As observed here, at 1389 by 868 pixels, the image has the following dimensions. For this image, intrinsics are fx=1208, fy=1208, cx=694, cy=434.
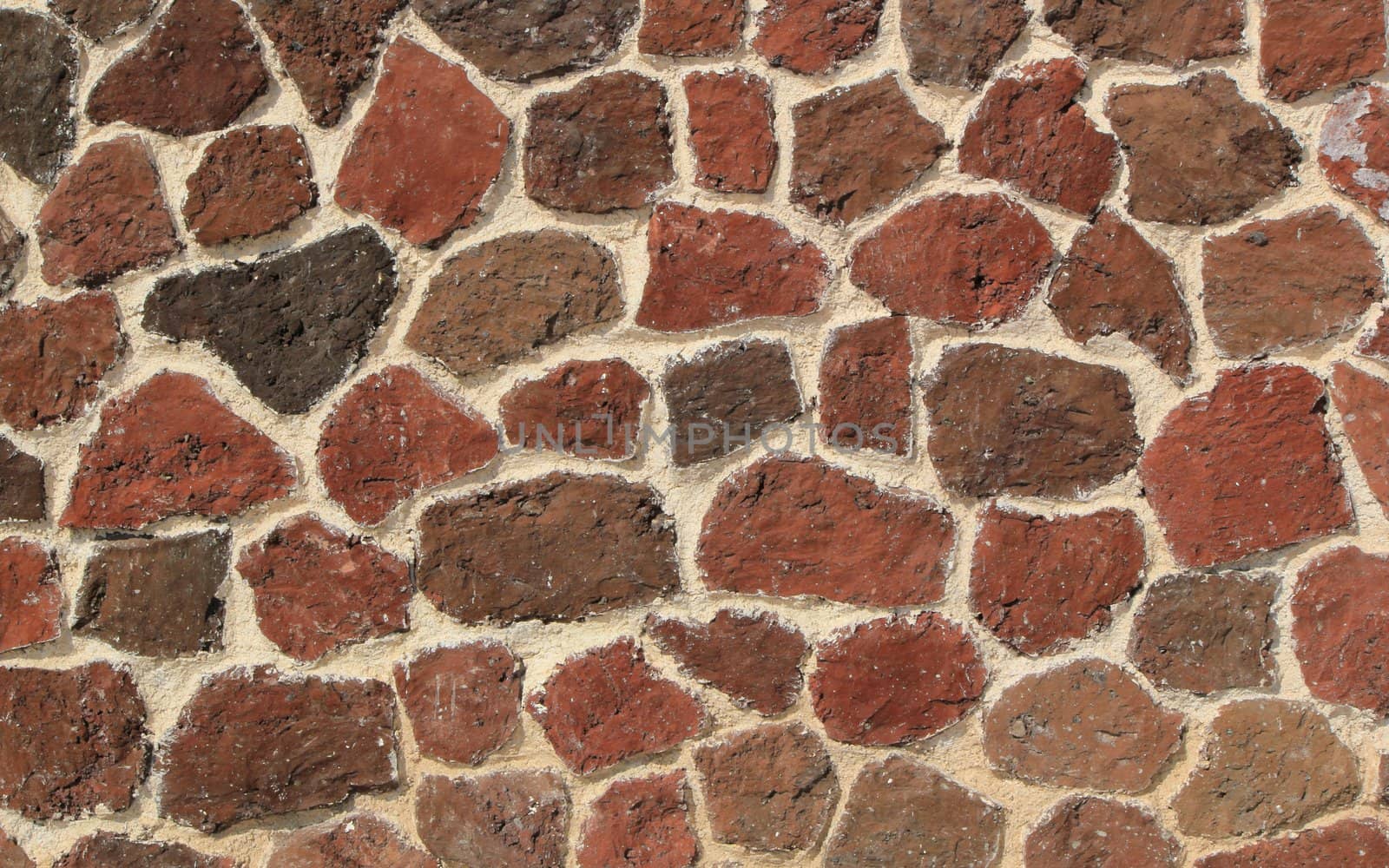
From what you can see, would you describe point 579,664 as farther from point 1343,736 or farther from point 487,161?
point 1343,736

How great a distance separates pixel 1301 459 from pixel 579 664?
Answer: 3.28 ft

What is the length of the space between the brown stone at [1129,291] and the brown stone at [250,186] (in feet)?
3.49

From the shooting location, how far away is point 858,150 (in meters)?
1.64

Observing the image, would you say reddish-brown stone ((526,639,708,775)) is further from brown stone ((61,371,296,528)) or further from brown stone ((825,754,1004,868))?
brown stone ((61,371,296,528))

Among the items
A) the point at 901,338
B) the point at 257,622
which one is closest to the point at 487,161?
the point at 901,338

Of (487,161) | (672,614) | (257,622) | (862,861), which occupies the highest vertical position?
(487,161)

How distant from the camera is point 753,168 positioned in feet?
5.40

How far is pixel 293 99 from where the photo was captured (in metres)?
1.70

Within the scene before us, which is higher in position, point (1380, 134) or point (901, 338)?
point (1380, 134)

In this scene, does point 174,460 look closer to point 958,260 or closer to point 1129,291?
point 958,260

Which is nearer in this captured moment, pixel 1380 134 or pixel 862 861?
pixel 1380 134

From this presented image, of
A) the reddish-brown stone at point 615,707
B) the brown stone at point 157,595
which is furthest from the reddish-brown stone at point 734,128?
the brown stone at point 157,595

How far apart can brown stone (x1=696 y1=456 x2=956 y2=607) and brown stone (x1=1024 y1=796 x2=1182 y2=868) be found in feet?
1.15

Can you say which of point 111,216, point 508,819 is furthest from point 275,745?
point 111,216
